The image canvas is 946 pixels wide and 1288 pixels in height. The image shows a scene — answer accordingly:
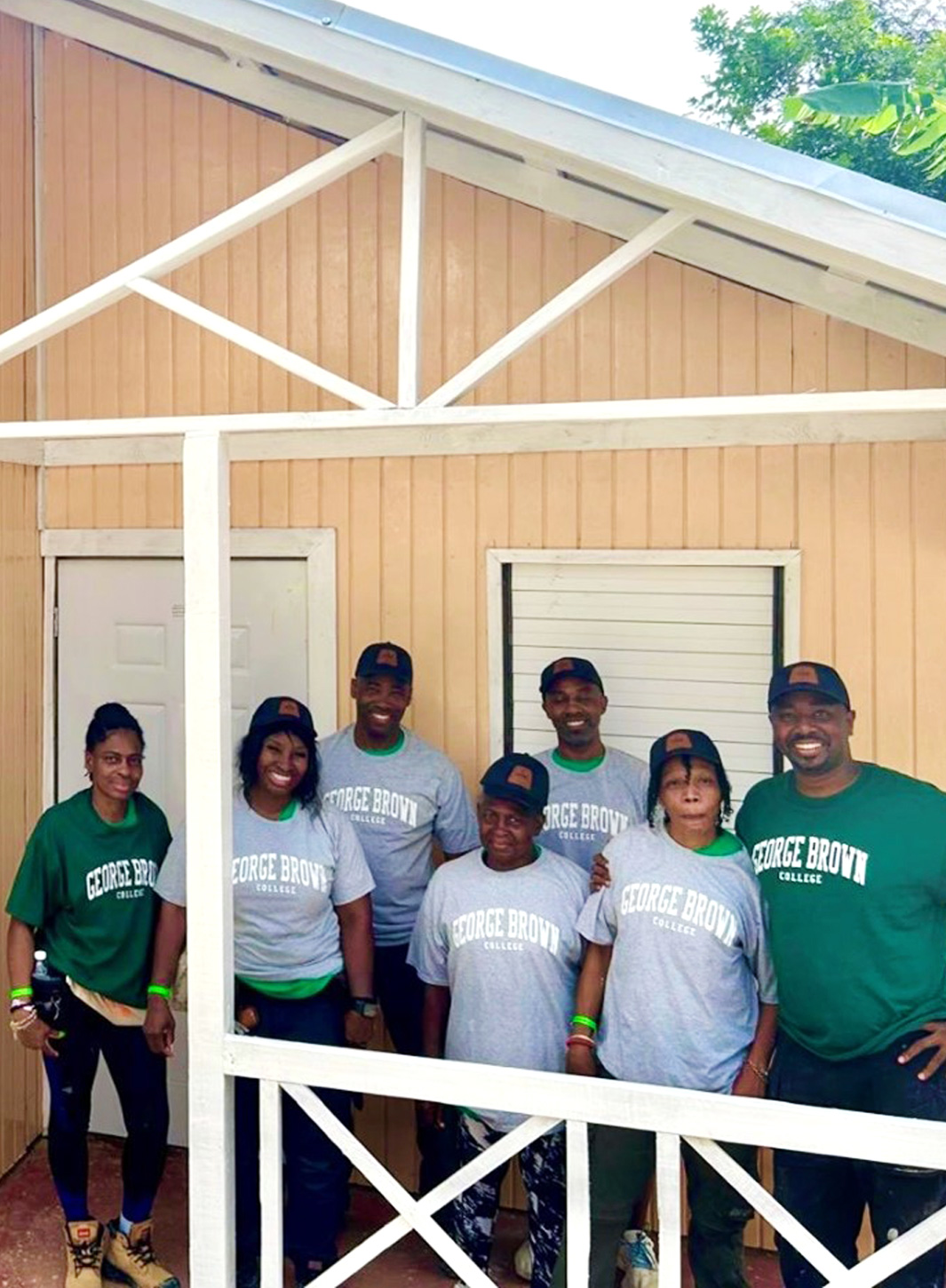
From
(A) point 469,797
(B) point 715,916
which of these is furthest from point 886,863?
(A) point 469,797

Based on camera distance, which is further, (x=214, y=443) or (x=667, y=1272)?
(x=214, y=443)

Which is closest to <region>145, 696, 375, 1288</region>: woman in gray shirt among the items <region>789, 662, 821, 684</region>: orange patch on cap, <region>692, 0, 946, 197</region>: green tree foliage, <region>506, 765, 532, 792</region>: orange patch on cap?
<region>506, 765, 532, 792</region>: orange patch on cap

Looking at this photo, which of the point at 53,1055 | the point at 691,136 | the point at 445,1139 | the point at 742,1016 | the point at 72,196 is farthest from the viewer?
the point at 72,196

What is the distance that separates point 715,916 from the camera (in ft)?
10.7

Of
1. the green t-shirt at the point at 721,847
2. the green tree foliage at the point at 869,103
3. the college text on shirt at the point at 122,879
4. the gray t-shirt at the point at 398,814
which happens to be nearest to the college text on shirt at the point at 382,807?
the gray t-shirt at the point at 398,814

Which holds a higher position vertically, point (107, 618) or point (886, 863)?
point (107, 618)

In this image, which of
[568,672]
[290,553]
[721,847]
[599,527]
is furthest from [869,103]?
[721,847]

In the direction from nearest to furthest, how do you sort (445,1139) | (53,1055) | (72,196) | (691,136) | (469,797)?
(691,136) < (53,1055) < (445,1139) < (469,797) < (72,196)

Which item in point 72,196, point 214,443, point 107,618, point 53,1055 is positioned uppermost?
point 72,196

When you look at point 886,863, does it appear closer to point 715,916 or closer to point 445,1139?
point 715,916

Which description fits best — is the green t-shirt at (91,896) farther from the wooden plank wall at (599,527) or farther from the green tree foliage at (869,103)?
the green tree foliage at (869,103)

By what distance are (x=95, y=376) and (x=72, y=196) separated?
0.67 m

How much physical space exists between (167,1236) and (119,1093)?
29.0 inches

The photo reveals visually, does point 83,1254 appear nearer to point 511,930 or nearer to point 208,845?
point 208,845
